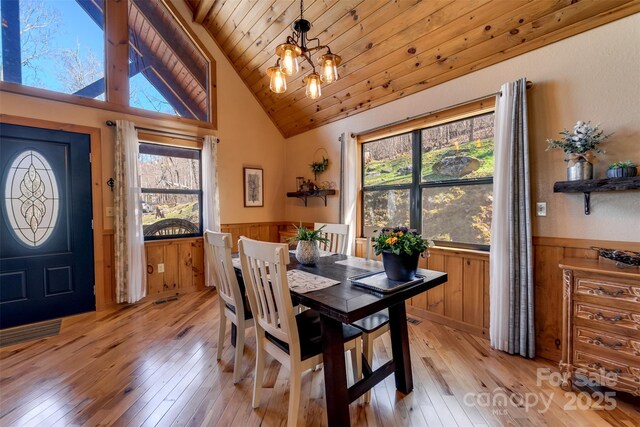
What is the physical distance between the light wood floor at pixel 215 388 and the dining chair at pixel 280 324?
0.25 meters

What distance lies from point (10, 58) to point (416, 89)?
13.5 ft

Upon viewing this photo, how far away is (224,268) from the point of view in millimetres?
1982

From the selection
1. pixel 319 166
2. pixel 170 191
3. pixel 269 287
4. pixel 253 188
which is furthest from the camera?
pixel 253 188

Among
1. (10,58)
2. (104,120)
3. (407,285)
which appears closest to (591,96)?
(407,285)

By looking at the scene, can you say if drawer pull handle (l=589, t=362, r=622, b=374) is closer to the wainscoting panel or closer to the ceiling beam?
the wainscoting panel

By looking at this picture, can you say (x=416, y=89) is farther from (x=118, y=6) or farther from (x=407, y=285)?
(x=118, y=6)

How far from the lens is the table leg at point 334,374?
1.43 meters

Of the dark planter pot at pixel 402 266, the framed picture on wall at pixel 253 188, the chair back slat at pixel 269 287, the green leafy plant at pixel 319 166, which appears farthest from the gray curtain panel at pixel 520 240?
the framed picture on wall at pixel 253 188

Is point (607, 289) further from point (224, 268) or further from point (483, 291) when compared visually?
point (224, 268)

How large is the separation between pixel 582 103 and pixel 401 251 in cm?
184

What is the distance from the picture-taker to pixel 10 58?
2.75m

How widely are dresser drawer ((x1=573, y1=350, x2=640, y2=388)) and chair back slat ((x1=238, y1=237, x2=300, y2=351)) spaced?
1.86 m

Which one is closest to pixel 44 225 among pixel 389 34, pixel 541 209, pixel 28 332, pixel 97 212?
pixel 97 212

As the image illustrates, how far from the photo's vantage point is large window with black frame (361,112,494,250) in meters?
2.64
